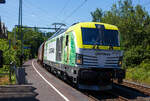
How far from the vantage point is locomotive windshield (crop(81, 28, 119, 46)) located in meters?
10.4

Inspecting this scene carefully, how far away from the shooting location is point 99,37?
10633mm

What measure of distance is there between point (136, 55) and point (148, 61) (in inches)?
67.5

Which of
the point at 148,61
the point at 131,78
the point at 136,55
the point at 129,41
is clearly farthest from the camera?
the point at 129,41

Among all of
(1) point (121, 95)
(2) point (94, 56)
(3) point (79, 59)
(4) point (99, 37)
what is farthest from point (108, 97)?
(4) point (99, 37)

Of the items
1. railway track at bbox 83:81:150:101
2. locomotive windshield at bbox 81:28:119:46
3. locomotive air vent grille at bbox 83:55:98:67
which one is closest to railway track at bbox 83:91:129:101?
railway track at bbox 83:81:150:101

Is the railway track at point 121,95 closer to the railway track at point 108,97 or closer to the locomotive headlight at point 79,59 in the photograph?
the railway track at point 108,97

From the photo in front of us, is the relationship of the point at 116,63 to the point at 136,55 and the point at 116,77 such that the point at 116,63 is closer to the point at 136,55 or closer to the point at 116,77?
the point at 116,77

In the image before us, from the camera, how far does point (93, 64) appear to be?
10.0 m

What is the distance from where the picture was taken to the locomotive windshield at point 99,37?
34.1 ft

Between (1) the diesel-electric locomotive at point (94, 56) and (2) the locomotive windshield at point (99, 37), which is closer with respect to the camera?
(1) the diesel-electric locomotive at point (94, 56)

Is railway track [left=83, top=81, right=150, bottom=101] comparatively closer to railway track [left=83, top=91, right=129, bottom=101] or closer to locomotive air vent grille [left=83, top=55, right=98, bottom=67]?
railway track [left=83, top=91, right=129, bottom=101]

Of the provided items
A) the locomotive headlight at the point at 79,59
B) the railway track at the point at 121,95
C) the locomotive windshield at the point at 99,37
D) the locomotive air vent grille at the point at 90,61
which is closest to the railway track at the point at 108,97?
the railway track at the point at 121,95

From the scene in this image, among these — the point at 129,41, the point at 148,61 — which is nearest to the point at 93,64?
the point at 148,61

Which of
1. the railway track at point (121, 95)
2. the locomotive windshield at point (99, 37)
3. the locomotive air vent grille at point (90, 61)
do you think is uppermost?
the locomotive windshield at point (99, 37)
